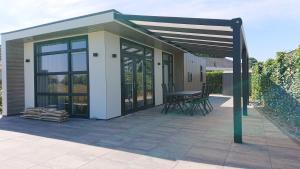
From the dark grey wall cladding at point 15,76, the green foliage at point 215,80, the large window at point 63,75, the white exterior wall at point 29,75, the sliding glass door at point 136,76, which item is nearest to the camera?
the large window at point 63,75

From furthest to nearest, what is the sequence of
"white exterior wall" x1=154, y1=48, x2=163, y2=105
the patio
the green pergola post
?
"white exterior wall" x1=154, y1=48, x2=163, y2=105 → the green pergola post → the patio

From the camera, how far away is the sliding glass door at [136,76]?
28.2 feet

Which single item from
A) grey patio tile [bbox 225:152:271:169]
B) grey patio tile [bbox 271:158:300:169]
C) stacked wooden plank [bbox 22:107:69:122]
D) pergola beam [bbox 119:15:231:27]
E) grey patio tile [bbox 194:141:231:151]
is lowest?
grey patio tile [bbox 271:158:300:169]

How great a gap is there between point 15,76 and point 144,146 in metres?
6.61

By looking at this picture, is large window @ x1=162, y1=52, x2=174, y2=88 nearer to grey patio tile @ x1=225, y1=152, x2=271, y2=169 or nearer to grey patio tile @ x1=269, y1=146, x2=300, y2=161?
grey patio tile @ x1=269, y1=146, x2=300, y2=161

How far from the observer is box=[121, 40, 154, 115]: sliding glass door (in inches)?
339

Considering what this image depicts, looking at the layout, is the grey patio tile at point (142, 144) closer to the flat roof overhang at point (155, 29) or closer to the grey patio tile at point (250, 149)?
the grey patio tile at point (250, 149)

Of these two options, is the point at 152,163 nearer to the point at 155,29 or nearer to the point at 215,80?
the point at 155,29

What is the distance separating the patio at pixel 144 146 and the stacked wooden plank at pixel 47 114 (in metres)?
0.46

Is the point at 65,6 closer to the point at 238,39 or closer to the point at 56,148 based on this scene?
the point at 56,148

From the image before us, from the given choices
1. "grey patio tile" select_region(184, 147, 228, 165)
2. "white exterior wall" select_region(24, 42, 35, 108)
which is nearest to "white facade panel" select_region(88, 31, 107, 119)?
"white exterior wall" select_region(24, 42, 35, 108)

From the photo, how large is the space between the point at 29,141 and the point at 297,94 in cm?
582

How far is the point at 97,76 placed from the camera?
7656mm

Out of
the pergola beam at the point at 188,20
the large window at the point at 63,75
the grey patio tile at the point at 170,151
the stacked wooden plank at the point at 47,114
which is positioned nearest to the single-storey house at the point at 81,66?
the large window at the point at 63,75
